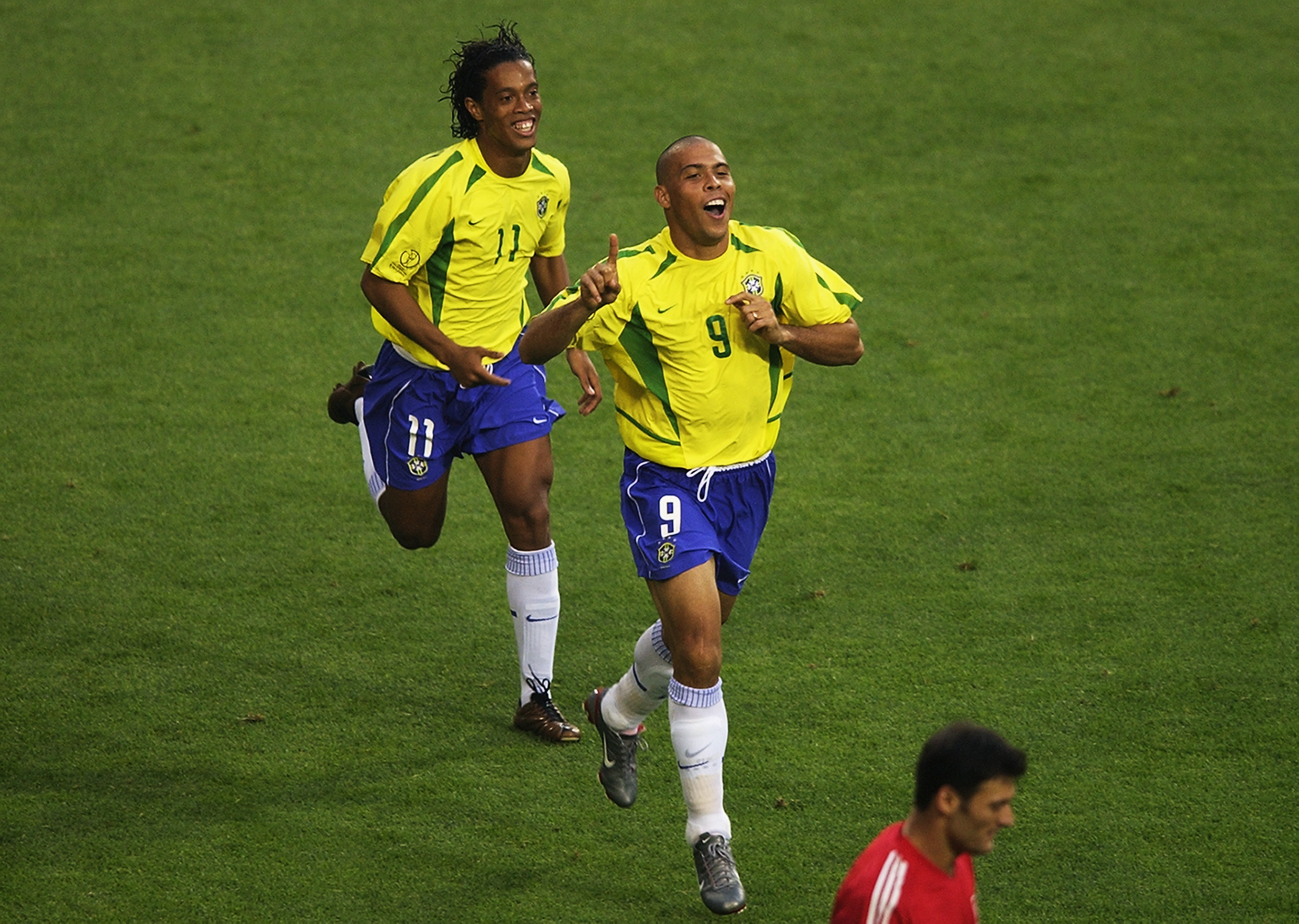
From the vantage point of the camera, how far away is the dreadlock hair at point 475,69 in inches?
195

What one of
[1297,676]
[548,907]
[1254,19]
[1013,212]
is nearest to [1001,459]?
[1297,676]

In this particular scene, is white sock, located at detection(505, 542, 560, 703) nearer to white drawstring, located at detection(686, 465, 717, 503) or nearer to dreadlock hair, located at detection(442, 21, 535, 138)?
white drawstring, located at detection(686, 465, 717, 503)

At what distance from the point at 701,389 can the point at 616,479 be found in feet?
8.86

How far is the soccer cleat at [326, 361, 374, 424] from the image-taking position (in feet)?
18.4

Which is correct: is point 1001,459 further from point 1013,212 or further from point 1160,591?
point 1013,212

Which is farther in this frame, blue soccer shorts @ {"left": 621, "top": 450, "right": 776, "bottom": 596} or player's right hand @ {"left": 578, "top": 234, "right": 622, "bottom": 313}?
blue soccer shorts @ {"left": 621, "top": 450, "right": 776, "bottom": 596}

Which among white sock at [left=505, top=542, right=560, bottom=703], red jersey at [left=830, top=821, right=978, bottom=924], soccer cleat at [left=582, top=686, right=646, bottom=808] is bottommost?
soccer cleat at [left=582, top=686, right=646, bottom=808]

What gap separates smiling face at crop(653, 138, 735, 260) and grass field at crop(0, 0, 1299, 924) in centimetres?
182

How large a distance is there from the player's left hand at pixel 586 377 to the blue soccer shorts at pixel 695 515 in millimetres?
228

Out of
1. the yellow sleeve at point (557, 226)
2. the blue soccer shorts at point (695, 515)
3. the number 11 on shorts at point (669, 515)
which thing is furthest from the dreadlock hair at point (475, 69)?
the number 11 on shorts at point (669, 515)

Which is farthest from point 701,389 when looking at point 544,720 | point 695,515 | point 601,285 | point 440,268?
point 544,720

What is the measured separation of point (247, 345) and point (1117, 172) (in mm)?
5867

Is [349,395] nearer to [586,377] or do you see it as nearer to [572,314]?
[586,377]

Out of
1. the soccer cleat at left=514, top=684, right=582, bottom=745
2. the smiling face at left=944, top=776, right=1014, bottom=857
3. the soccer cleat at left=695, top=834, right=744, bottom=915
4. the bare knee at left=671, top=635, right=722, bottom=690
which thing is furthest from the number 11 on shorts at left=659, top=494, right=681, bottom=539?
the smiling face at left=944, top=776, right=1014, bottom=857
